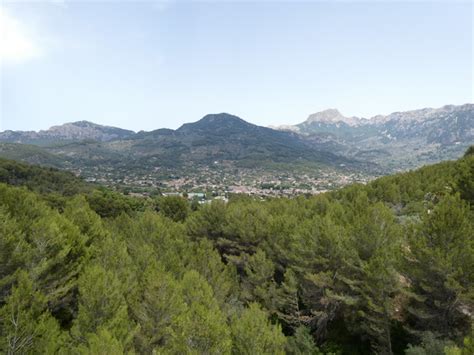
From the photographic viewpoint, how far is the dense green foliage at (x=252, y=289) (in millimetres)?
13883

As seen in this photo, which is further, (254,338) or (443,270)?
(443,270)

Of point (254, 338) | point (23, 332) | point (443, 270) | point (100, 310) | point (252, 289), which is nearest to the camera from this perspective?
point (23, 332)

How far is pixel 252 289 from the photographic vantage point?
25.8 meters

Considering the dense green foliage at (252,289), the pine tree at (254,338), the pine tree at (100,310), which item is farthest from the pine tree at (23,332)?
the pine tree at (254,338)

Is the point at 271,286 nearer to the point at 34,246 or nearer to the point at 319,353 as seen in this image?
the point at 319,353

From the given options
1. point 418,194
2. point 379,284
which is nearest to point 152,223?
point 379,284

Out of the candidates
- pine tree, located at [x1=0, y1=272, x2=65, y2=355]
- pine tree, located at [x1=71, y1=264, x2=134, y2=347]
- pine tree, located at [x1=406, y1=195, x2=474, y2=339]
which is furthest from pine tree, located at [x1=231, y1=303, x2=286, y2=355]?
pine tree, located at [x1=406, y1=195, x2=474, y2=339]

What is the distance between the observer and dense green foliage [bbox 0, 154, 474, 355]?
13883mm

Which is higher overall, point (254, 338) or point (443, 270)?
point (443, 270)

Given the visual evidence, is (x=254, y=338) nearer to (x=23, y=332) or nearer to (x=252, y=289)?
(x=23, y=332)

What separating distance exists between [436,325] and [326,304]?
22.1 ft

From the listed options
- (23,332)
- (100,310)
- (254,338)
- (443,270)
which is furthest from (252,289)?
(23,332)

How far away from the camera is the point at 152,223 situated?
3312 centimetres

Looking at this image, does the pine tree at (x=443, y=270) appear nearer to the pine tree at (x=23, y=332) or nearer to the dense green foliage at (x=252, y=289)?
the dense green foliage at (x=252, y=289)
